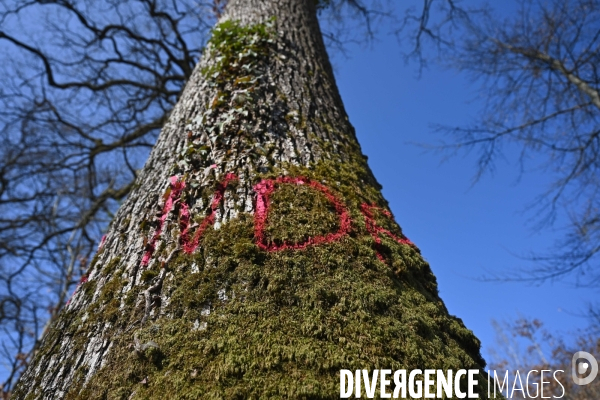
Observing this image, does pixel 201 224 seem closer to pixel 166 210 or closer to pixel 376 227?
pixel 166 210

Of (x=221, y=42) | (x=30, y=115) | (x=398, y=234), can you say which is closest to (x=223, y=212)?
(x=398, y=234)

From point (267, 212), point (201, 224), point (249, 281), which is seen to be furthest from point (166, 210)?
point (249, 281)

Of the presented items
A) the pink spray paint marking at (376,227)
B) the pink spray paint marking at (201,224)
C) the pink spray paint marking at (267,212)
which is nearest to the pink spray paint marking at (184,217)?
the pink spray paint marking at (201,224)

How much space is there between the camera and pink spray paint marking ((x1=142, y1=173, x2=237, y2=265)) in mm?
1372

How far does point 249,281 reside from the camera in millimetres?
1164

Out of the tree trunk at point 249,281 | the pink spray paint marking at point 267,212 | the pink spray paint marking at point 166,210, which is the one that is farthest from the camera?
the pink spray paint marking at point 166,210

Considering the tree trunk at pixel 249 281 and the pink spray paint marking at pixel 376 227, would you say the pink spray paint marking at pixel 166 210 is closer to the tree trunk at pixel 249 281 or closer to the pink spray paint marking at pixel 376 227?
the tree trunk at pixel 249 281

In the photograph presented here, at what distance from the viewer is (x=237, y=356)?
37.9 inches

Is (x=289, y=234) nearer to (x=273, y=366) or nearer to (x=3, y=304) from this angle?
(x=273, y=366)

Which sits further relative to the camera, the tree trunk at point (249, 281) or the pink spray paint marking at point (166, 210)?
the pink spray paint marking at point (166, 210)

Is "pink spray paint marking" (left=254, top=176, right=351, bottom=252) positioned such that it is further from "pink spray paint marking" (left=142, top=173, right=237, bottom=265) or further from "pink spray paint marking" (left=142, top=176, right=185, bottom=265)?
"pink spray paint marking" (left=142, top=176, right=185, bottom=265)

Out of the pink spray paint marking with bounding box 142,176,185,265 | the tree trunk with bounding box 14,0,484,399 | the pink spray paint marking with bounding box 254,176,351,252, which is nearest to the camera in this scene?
the tree trunk with bounding box 14,0,484,399

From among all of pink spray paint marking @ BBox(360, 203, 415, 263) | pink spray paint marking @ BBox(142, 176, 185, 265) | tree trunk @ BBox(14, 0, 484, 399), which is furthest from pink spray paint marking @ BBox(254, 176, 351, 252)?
pink spray paint marking @ BBox(142, 176, 185, 265)

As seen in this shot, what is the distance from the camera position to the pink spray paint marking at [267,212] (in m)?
1.29
